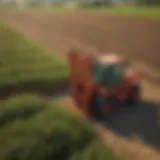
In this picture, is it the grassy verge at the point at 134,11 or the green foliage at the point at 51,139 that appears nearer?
the green foliage at the point at 51,139

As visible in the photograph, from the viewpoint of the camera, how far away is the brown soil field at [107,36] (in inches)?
33.6

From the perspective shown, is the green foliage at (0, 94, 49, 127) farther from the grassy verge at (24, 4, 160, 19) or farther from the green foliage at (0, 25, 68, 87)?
the grassy verge at (24, 4, 160, 19)

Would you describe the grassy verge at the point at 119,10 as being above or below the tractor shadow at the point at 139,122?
above

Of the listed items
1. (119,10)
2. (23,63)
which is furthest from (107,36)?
(23,63)

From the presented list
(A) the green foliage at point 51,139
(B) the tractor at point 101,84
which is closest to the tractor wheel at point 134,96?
(B) the tractor at point 101,84

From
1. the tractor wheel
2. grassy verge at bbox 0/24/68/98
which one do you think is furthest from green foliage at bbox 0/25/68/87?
the tractor wheel

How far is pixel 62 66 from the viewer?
865 mm

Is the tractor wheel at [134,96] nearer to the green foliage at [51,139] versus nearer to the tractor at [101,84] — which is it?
the tractor at [101,84]

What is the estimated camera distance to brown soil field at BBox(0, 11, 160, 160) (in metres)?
0.85

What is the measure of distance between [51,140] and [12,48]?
233mm

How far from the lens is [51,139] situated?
0.77 metres

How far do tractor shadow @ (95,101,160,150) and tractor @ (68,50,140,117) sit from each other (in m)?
0.02

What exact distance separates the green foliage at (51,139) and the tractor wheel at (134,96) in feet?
0.33

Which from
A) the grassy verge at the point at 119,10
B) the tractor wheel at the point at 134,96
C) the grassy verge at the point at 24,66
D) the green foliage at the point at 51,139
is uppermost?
the grassy verge at the point at 119,10
